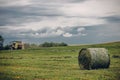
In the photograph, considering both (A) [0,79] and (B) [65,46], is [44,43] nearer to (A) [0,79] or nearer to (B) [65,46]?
(B) [65,46]

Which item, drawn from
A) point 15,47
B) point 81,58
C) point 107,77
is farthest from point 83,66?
point 15,47

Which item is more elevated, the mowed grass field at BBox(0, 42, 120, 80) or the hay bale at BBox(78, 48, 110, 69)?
the hay bale at BBox(78, 48, 110, 69)

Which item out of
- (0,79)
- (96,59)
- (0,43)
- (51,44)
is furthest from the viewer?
(51,44)

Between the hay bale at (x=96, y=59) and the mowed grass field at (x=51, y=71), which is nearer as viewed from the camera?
the mowed grass field at (x=51, y=71)

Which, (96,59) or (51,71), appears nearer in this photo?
(51,71)

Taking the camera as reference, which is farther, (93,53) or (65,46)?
(65,46)

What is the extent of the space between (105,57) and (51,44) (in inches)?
1270

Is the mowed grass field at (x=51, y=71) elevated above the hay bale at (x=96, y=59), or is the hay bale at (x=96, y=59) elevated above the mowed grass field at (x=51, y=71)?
the hay bale at (x=96, y=59)

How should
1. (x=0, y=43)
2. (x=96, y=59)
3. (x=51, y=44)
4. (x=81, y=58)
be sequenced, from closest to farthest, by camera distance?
(x=96, y=59)
(x=81, y=58)
(x=0, y=43)
(x=51, y=44)

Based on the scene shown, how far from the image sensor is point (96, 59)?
819 inches

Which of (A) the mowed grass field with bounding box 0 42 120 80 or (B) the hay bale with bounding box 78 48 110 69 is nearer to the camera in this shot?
(A) the mowed grass field with bounding box 0 42 120 80

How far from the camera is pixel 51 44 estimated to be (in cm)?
5288

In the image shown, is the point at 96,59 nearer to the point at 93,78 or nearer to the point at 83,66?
the point at 83,66

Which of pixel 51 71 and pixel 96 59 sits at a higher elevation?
pixel 96 59
